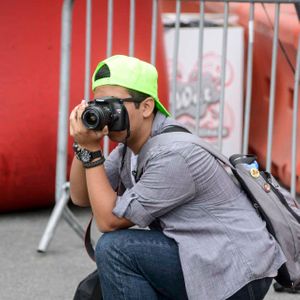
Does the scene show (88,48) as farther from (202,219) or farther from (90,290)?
(202,219)

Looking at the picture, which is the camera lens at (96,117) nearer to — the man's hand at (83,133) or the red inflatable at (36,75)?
the man's hand at (83,133)

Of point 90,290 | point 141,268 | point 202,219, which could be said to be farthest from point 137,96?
point 90,290

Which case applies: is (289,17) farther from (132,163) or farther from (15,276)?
(132,163)

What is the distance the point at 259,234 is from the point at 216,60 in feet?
10.9

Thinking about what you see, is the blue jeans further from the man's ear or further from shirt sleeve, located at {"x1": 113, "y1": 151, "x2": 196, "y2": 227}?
the man's ear

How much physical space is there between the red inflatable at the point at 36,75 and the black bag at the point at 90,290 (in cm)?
181

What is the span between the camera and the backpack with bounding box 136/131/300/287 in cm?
288

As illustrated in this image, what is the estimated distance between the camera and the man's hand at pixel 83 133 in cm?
280

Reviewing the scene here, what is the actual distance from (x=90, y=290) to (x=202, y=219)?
1.58 ft

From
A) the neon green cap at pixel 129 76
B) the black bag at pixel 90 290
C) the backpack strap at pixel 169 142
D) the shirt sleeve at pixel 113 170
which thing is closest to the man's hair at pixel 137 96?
the neon green cap at pixel 129 76

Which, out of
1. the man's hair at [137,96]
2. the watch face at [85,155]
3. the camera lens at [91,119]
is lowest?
the watch face at [85,155]

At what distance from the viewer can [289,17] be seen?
557 cm

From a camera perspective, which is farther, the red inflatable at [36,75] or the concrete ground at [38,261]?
the red inflatable at [36,75]

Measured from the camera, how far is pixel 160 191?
2.77 meters
